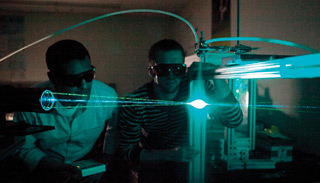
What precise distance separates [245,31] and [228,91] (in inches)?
56.8

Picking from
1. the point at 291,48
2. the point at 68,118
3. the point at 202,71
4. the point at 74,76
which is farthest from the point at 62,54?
the point at 291,48

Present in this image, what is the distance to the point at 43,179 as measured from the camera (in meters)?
1.14

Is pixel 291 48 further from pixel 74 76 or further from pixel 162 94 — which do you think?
pixel 74 76

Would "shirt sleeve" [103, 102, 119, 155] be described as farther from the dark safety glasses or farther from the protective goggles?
the protective goggles

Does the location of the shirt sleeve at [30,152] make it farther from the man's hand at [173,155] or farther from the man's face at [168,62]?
the man's face at [168,62]

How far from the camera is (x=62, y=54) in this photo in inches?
56.1

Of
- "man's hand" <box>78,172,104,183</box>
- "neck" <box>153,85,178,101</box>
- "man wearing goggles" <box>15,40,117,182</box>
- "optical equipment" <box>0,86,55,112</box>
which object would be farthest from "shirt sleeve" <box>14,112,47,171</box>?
"neck" <box>153,85,178,101</box>

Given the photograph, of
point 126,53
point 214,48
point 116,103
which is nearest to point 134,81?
point 126,53

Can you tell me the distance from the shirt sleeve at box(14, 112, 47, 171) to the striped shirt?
548 millimetres

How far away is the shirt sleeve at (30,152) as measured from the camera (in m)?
1.34

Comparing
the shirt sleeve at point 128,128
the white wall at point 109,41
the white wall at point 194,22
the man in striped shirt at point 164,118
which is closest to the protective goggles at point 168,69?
the man in striped shirt at point 164,118

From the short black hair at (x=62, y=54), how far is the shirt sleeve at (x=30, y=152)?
0.43 metres

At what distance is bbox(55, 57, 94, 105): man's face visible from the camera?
1.38m

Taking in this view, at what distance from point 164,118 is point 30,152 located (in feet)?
3.11
